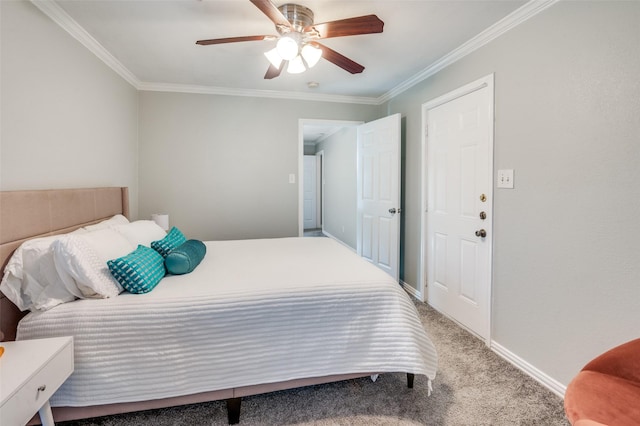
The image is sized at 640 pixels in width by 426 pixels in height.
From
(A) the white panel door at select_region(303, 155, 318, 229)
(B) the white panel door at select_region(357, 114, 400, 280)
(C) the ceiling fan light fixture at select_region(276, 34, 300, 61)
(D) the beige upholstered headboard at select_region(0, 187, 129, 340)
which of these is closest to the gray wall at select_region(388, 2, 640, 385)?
(B) the white panel door at select_region(357, 114, 400, 280)

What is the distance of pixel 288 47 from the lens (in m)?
1.79

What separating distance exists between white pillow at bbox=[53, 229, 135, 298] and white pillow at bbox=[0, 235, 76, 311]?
0.06m

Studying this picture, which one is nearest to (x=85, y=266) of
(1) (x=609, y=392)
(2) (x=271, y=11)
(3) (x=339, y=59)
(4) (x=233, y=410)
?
(4) (x=233, y=410)

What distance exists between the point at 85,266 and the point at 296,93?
Result: 2.98m

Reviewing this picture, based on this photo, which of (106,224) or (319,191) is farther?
(319,191)

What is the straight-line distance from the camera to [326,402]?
1.69 meters

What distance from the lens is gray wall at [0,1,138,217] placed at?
1581mm

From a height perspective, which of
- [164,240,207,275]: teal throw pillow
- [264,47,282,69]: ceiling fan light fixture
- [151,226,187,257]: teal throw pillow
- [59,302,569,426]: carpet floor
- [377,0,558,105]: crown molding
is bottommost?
[59,302,569,426]: carpet floor

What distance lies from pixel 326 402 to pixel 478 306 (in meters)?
1.46

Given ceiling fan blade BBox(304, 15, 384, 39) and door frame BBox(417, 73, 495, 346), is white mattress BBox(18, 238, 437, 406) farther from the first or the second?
ceiling fan blade BBox(304, 15, 384, 39)

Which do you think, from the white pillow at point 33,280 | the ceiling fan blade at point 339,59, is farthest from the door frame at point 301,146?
the white pillow at point 33,280

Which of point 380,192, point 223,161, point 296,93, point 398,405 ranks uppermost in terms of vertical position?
point 296,93

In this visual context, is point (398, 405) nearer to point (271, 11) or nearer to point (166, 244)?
point (166, 244)

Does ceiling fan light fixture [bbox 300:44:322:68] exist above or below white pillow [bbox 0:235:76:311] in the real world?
above
